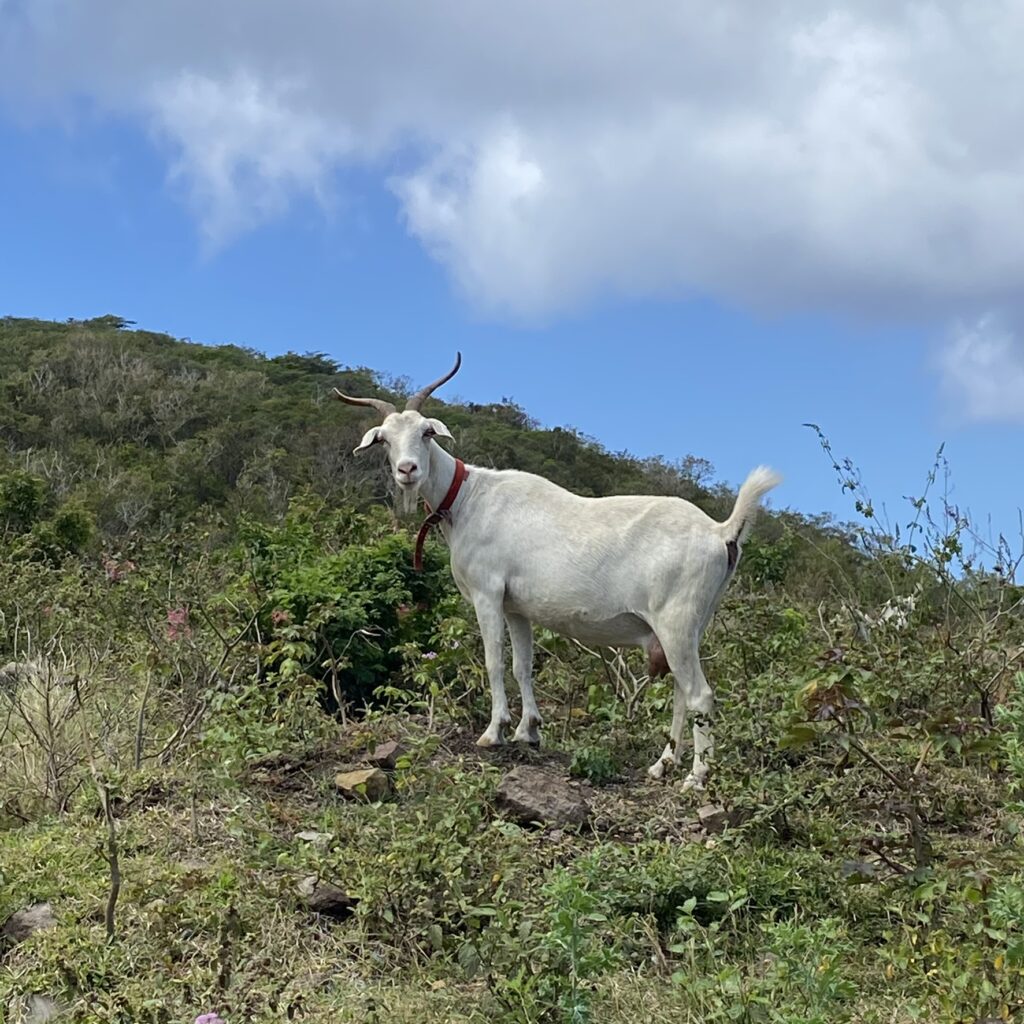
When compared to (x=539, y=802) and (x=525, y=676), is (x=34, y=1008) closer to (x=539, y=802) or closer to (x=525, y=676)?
(x=539, y=802)

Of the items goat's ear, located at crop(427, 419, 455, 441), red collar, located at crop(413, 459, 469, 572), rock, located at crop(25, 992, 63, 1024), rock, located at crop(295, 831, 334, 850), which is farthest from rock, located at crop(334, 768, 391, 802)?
goat's ear, located at crop(427, 419, 455, 441)

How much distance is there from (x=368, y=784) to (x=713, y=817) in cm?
154

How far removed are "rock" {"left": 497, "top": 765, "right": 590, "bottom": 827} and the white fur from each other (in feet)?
2.24

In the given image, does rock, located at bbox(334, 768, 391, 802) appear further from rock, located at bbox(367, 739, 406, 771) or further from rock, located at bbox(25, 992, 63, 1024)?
rock, located at bbox(25, 992, 63, 1024)

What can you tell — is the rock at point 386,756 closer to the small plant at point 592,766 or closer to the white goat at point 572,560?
the white goat at point 572,560

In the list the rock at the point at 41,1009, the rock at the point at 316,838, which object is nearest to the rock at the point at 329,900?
the rock at the point at 316,838

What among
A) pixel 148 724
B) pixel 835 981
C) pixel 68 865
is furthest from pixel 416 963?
pixel 148 724

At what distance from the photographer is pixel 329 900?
4434 mm

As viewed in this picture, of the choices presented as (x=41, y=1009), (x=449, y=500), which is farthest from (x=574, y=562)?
(x=41, y=1009)

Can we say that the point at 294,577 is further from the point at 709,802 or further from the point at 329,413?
the point at 329,413

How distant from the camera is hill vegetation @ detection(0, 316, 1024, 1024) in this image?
3713mm

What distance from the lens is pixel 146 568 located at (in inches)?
416

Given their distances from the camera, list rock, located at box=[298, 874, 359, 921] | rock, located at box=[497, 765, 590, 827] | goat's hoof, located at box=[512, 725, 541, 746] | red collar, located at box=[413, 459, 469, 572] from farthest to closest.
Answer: red collar, located at box=[413, 459, 469, 572] → goat's hoof, located at box=[512, 725, 541, 746] → rock, located at box=[497, 765, 590, 827] → rock, located at box=[298, 874, 359, 921]

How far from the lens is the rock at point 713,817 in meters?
5.09
